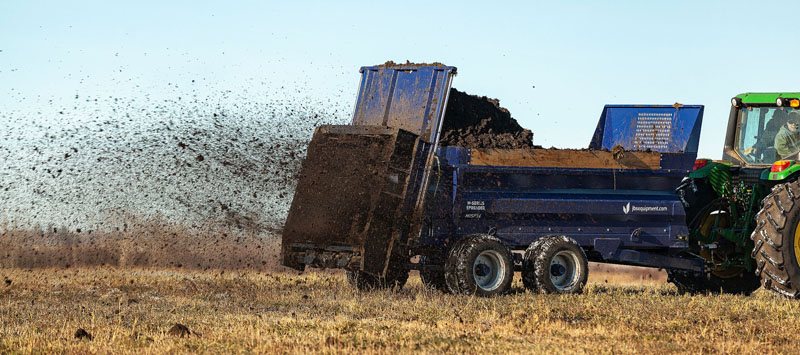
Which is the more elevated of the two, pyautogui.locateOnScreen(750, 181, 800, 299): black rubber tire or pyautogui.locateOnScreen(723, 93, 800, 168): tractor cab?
pyautogui.locateOnScreen(723, 93, 800, 168): tractor cab

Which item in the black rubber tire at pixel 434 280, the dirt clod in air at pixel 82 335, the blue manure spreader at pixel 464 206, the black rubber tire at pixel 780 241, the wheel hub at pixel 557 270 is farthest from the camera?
the black rubber tire at pixel 434 280

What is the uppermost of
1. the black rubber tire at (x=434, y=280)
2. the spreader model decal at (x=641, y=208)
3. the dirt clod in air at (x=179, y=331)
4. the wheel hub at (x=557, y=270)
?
the spreader model decal at (x=641, y=208)

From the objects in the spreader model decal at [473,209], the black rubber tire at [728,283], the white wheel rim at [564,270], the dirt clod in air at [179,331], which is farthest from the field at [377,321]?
the spreader model decal at [473,209]

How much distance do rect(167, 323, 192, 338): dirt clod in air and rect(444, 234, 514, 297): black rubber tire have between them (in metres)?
3.68

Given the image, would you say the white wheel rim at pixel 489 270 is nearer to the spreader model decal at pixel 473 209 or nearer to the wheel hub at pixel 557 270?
the spreader model decal at pixel 473 209

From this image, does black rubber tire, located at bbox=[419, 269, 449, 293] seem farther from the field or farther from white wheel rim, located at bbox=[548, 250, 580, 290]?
white wheel rim, located at bbox=[548, 250, 580, 290]

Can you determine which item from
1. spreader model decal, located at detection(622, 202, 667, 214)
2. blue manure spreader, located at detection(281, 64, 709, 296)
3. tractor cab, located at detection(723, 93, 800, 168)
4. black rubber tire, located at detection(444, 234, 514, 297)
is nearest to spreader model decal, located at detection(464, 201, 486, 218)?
blue manure spreader, located at detection(281, 64, 709, 296)

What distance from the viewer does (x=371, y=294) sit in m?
11.4

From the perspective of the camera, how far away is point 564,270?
11.4 m

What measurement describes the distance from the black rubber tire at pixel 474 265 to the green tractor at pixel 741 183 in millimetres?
2685

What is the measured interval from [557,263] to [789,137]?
333 cm

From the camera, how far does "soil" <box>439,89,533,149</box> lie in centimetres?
1173

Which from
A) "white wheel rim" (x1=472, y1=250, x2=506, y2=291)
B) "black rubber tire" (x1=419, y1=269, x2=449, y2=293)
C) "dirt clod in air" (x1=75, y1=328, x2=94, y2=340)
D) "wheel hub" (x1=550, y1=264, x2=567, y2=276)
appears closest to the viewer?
"dirt clod in air" (x1=75, y1=328, x2=94, y2=340)

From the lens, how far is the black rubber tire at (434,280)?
11694 millimetres
